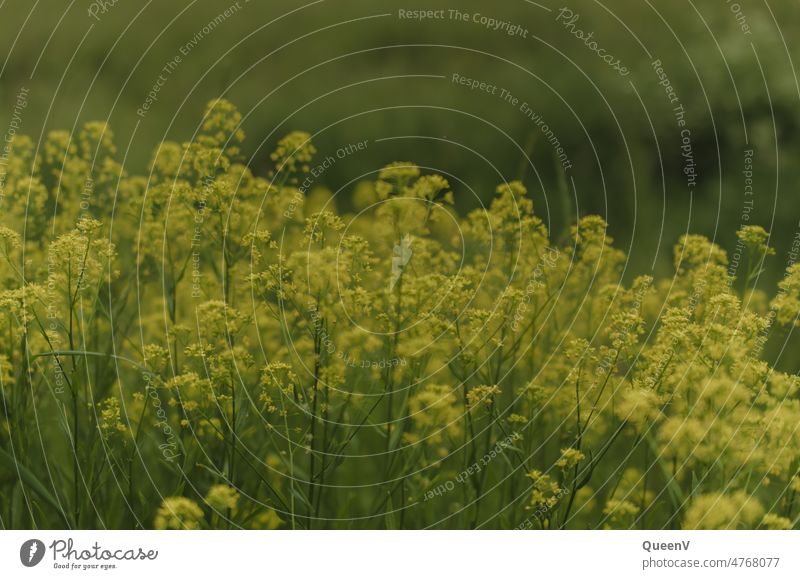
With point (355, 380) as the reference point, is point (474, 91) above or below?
above

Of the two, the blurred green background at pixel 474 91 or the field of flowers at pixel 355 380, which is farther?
the blurred green background at pixel 474 91

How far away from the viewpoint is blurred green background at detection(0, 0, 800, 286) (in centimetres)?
365

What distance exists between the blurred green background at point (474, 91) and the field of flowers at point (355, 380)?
0.70m

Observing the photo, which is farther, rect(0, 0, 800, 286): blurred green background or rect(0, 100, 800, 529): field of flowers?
rect(0, 0, 800, 286): blurred green background

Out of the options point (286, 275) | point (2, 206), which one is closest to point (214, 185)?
point (286, 275)

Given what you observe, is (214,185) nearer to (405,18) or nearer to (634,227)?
(405,18)

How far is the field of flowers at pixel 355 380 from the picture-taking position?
2561mm

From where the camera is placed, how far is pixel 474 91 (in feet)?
14.3

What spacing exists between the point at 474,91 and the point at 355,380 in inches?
85.0

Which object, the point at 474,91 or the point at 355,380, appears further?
the point at 474,91

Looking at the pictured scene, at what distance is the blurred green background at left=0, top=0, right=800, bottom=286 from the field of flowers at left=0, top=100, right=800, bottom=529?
2.30ft

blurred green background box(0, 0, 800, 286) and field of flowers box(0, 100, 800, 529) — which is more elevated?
blurred green background box(0, 0, 800, 286)

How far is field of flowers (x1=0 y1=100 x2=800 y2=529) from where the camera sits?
2561mm

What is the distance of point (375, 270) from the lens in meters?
2.90
